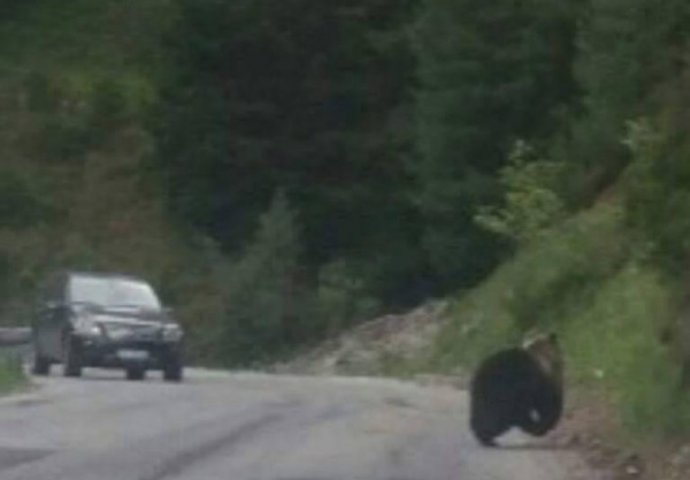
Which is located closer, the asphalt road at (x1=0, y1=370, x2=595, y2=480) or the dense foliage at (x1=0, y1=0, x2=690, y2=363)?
the asphalt road at (x1=0, y1=370, x2=595, y2=480)

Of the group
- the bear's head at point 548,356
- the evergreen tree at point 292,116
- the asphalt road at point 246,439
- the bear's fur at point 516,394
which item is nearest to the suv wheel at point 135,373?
the asphalt road at point 246,439

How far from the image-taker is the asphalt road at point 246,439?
2503 centimetres

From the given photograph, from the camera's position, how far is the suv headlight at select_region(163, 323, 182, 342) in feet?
154

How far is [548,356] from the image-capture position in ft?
101

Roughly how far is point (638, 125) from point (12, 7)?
4285 centimetres

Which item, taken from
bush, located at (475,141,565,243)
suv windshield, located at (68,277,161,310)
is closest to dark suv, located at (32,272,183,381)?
suv windshield, located at (68,277,161,310)

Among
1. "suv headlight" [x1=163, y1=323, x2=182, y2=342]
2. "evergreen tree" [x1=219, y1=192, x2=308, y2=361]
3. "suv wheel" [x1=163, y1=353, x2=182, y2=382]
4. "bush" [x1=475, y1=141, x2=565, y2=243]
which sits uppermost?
"bush" [x1=475, y1=141, x2=565, y2=243]

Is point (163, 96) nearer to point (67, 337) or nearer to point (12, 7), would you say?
point (12, 7)

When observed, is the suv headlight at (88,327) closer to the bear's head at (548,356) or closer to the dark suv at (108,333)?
the dark suv at (108,333)

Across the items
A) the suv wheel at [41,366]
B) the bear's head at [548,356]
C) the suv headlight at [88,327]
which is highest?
the bear's head at [548,356]

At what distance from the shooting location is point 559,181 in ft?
181

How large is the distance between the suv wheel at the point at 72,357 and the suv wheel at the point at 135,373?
925 millimetres

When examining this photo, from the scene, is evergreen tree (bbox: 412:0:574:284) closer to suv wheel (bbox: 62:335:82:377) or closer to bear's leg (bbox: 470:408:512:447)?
suv wheel (bbox: 62:335:82:377)

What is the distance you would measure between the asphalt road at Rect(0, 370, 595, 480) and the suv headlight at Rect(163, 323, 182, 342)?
14.9 ft
